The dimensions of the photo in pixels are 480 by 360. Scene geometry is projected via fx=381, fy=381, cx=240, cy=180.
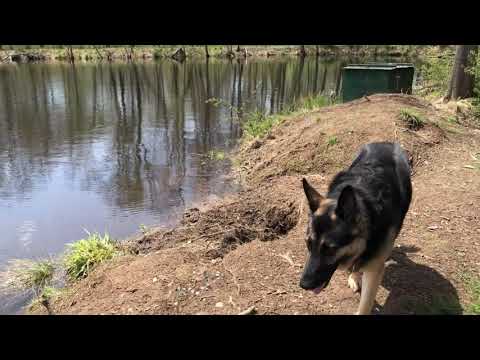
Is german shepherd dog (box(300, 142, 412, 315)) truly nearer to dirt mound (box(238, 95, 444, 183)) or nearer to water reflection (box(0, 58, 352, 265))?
dirt mound (box(238, 95, 444, 183))

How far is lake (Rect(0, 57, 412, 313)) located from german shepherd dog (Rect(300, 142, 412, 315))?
486cm

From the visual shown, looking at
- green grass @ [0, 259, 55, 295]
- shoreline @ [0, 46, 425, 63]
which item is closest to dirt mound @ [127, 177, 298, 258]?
green grass @ [0, 259, 55, 295]

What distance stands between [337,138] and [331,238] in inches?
259

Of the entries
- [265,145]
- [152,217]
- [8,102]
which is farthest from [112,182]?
[8,102]

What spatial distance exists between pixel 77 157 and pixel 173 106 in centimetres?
891

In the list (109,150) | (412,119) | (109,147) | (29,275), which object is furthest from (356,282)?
(109,147)

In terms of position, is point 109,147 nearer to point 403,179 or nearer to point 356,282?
point 356,282

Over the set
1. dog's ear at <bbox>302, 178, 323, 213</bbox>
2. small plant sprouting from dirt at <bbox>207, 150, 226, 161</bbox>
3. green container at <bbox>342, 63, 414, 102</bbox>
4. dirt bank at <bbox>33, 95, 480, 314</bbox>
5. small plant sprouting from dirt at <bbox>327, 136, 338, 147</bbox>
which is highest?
green container at <bbox>342, 63, 414, 102</bbox>

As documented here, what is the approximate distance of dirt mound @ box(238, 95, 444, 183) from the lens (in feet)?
28.9

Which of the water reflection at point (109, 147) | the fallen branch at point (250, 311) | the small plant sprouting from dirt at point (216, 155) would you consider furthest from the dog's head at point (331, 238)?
the small plant sprouting from dirt at point (216, 155)

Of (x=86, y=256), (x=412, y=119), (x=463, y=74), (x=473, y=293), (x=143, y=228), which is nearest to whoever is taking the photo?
(x=473, y=293)

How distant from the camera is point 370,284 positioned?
3.68 m
